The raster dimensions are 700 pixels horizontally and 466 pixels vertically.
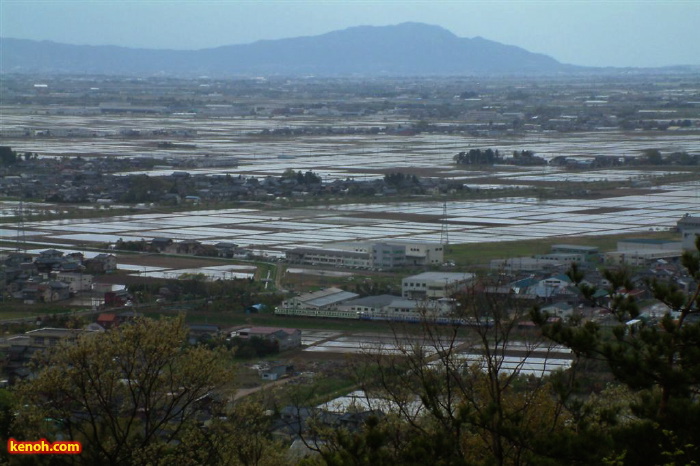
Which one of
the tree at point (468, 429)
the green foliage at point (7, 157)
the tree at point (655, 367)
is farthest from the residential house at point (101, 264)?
the green foliage at point (7, 157)

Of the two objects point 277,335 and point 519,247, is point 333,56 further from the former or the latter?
point 277,335

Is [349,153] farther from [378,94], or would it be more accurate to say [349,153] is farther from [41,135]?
[378,94]

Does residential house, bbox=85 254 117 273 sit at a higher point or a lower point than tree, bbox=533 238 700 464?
lower

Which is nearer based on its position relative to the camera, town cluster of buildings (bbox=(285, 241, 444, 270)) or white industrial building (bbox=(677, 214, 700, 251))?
town cluster of buildings (bbox=(285, 241, 444, 270))

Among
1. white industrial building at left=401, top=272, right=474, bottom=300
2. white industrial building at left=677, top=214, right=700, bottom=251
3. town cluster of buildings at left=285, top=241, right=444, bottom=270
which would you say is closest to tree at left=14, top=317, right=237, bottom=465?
white industrial building at left=401, top=272, right=474, bottom=300

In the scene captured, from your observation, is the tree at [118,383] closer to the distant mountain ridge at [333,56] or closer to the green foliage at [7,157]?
the green foliage at [7,157]

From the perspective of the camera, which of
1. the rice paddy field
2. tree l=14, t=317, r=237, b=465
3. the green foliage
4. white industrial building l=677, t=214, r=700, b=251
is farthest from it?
the green foliage

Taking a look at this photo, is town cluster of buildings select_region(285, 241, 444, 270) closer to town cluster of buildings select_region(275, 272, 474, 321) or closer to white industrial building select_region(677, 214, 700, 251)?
town cluster of buildings select_region(275, 272, 474, 321)
